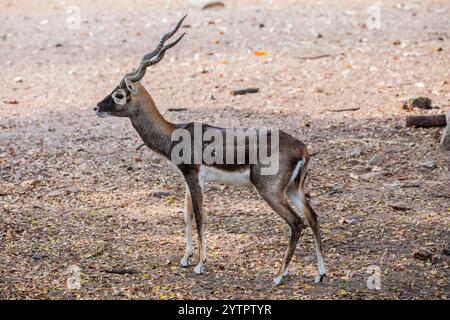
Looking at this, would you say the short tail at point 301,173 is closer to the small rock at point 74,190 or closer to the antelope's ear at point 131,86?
the antelope's ear at point 131,86

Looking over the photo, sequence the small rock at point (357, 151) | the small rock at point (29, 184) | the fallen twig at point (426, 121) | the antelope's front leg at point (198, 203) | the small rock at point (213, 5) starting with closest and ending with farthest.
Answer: the antelope's front leg at point (198, 203), the small rock at point (29, 184), the small rock at point (357, 151), the fallen twig at point (426, 121), the small rock at point (213, 5)

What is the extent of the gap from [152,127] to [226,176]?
2.87 ft

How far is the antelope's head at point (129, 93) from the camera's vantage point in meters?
7.30

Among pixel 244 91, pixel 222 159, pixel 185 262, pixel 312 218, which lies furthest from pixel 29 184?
pixel 244 91

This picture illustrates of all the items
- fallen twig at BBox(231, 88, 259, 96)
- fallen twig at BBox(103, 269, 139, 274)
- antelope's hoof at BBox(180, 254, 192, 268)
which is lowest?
antelope's hoof at BBox(180, 254, 192, 268)

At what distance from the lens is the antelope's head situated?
7301 mm

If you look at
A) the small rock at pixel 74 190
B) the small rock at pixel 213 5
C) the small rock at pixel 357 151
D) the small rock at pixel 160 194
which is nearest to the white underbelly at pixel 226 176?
the small rock at pixel 160 194

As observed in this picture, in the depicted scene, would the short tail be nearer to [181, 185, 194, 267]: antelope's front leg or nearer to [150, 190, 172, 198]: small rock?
[181, 185, 194, 267]: antelope's front leg

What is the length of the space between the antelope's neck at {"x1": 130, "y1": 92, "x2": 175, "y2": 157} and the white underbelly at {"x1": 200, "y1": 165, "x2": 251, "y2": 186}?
443mm

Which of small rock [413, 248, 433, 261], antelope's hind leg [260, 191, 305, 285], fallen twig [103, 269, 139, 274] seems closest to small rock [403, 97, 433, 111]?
small rock [413, 248, 433, 261]

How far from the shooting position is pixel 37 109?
12.4 m

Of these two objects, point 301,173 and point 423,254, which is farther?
point 423,254

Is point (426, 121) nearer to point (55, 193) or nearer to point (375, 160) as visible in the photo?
point (375, 160)

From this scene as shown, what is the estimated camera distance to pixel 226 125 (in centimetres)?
1125
